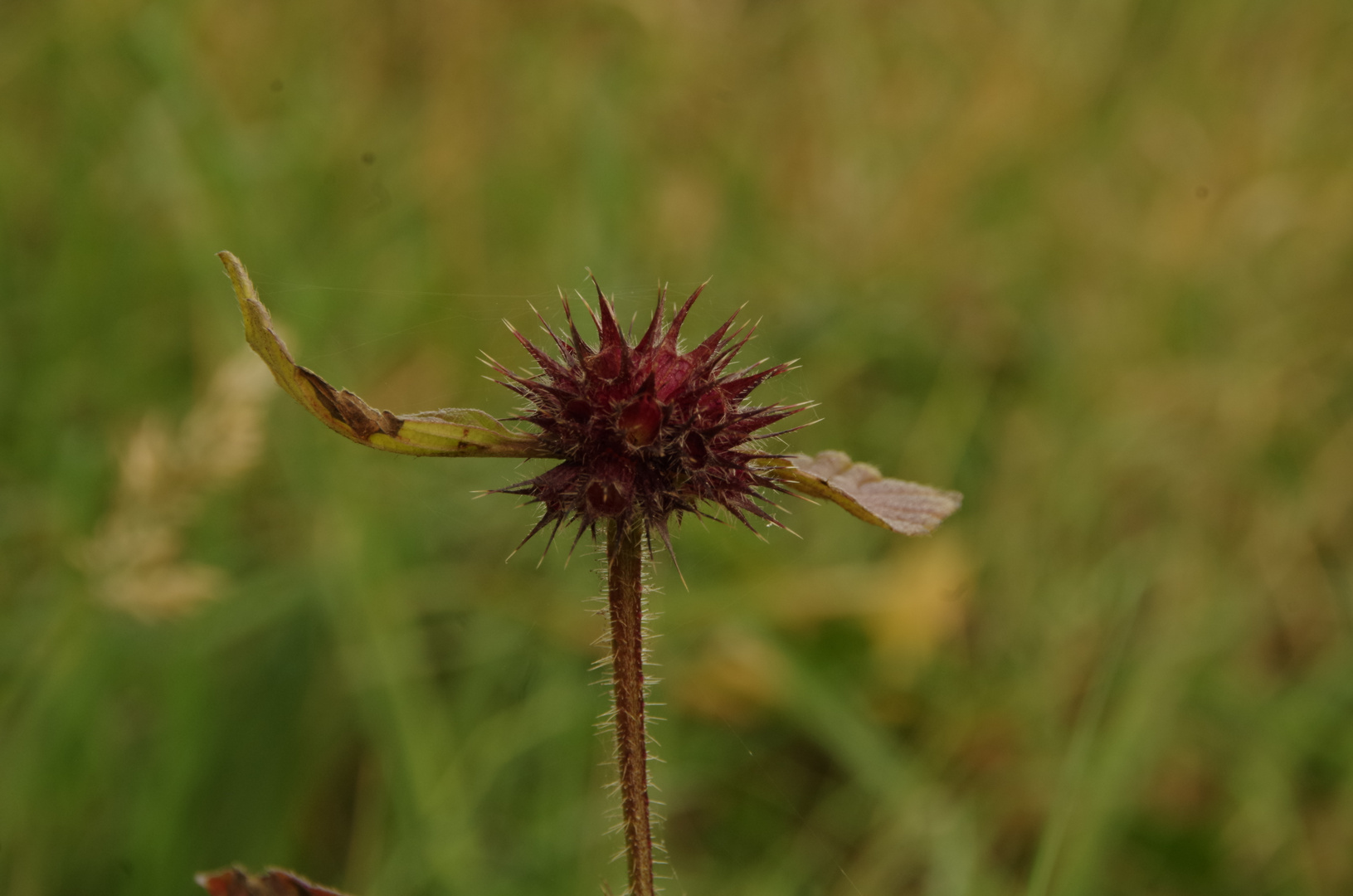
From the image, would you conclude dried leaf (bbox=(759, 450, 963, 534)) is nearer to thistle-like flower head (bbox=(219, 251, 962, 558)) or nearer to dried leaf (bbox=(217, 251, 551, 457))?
thistle-like flower head (bbox=(219, 251, 962, 558))

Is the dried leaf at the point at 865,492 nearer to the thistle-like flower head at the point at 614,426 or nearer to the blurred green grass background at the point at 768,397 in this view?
the thistle-like flower head at the point at 614,426

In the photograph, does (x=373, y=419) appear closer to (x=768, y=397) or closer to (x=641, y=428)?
(x=641, y=428)

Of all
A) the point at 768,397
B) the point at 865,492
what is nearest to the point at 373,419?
the point at 865,492

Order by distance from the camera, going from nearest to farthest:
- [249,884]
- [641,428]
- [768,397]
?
[641,428]
[249,884]
[768,397]

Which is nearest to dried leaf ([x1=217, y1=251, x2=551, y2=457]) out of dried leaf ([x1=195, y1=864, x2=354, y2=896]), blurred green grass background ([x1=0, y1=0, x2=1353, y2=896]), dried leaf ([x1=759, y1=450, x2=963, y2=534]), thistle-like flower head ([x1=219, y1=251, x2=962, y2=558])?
thistle-like flower head ([x1=219, y1=251, x2=962, y2=558])

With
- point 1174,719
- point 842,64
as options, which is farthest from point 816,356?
point 842,64

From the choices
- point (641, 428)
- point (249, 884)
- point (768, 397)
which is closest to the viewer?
point (641, 428)

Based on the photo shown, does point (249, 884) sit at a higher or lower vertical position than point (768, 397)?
lower

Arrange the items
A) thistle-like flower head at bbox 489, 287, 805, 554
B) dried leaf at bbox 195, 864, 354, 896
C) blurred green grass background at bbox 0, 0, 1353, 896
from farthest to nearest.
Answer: blurred green grass background at bbox 0, 0, 1353, 896
dried leaf at bbox 195, 864, 354, 896
thistle-like flower head at bbox 489, 287, 805, 554

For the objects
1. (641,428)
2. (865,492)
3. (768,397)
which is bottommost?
(641,428)
